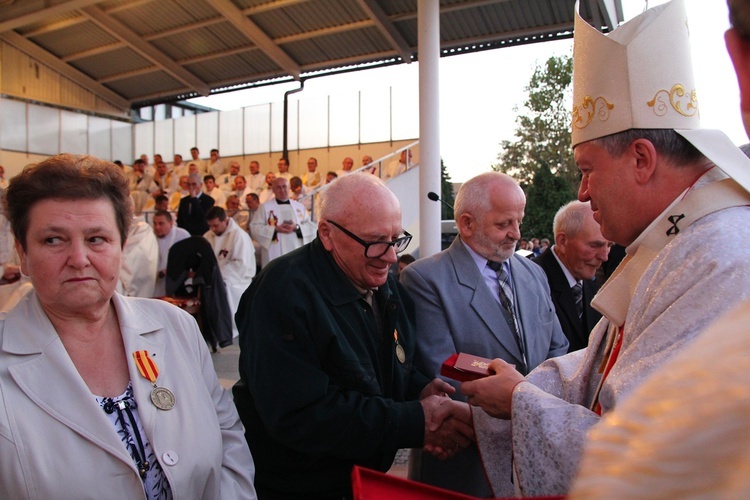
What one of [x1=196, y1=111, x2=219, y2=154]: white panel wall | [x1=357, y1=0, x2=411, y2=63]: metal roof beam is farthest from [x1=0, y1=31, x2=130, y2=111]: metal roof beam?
[x1=357, y1=0, x2=411, y2=63]: metal roof beam

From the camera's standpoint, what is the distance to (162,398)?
1.91 meters

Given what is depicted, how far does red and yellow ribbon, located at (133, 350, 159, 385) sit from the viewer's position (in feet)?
6.31

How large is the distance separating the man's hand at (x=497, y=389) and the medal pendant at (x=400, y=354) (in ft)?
1.57

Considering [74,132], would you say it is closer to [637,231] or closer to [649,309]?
[637,231]

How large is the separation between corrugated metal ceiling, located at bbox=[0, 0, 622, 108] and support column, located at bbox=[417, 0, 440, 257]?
2.82m

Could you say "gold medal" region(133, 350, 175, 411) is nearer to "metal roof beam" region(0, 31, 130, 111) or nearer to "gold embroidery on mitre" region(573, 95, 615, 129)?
"gold embroidery on mitre" region(573, 95, 615, 129)

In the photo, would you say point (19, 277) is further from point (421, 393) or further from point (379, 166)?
point (379, 166)

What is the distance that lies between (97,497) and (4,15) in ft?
63.2

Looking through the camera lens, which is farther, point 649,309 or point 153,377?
point 153,377

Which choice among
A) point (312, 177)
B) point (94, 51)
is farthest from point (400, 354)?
point (94, 51)

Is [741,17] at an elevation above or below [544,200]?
below

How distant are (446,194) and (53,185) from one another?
80.2ft

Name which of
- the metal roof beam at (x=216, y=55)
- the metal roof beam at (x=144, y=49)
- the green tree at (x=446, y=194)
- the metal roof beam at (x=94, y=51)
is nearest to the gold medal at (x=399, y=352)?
the green tree at (x=446, y=194)

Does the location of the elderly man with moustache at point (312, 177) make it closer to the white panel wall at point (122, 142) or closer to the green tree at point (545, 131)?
A: the white panel wall at point (122, 142)
